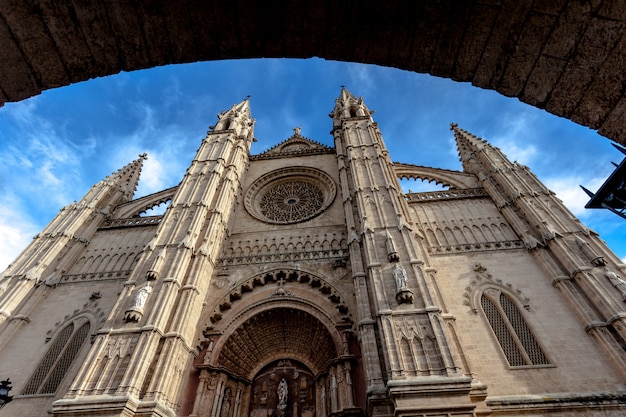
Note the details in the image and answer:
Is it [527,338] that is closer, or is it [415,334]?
[415,334]

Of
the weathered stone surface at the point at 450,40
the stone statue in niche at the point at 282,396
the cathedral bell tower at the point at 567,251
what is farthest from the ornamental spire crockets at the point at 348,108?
the weathered stone surface at the point at 450,40

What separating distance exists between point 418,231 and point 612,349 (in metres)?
7.07

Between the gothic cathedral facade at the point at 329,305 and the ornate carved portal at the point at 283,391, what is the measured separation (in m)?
0.05

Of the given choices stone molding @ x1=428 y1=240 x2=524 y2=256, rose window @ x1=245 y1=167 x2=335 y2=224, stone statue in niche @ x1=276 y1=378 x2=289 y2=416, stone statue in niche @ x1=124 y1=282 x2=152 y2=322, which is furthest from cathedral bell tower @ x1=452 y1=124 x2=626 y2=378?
stone statue in niche @ x1=124 y1=282 x2=152 y2=322

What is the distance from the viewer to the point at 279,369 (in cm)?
1286

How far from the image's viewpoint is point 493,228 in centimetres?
1468

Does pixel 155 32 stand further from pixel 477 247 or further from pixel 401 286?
pixel 477 247

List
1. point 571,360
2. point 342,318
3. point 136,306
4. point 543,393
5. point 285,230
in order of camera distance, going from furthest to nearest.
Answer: point 285,230
point 342,318
point 136,306
point 571,360
point 543,393

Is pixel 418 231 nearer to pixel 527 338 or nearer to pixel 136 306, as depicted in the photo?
pixel 527 338

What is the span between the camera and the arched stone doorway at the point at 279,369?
1075cm

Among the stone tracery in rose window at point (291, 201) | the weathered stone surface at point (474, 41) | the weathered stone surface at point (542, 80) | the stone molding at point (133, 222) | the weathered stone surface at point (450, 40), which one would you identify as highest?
the stone tracery in rose window at point (291, 201)

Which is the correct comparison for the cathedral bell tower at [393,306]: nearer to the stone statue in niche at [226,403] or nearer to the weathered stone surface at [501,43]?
the stone statue in niche at [226,403]

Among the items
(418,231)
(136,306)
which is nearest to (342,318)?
(418,231)

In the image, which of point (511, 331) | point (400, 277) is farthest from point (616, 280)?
point (400, 277)
